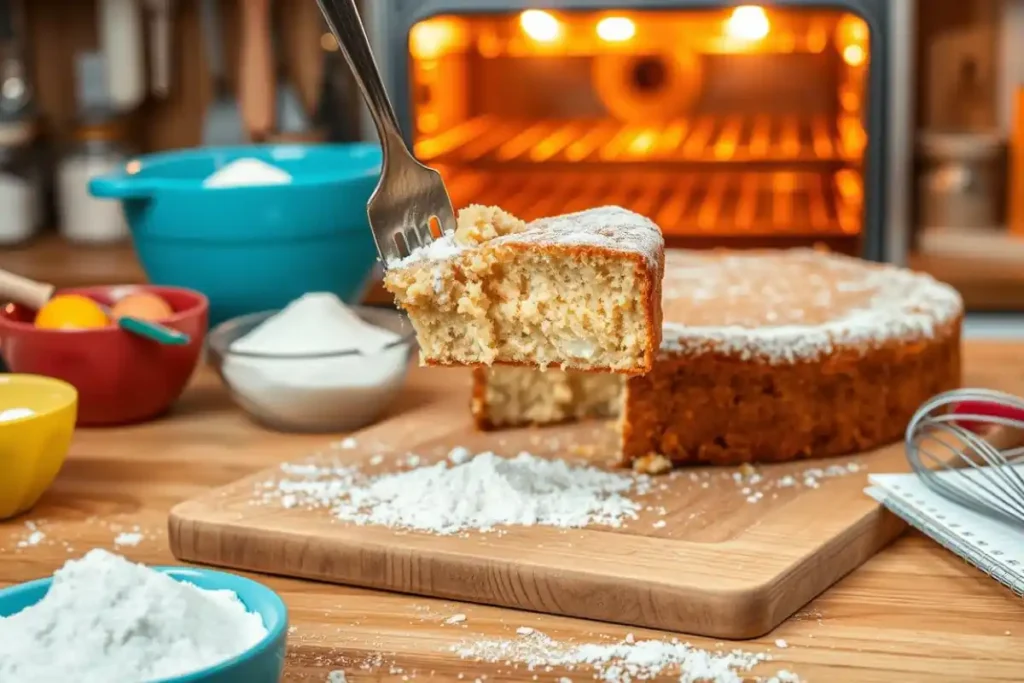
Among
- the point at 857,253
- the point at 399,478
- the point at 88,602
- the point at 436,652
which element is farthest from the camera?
the point at 857,253

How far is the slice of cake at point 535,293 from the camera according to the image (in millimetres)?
1110

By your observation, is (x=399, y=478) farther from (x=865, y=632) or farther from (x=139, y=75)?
(x=139, y=75)

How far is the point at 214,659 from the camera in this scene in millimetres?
799

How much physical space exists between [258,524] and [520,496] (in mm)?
229

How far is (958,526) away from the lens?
1.08 m

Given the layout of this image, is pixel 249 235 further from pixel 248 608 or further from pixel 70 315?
pixel 248 608

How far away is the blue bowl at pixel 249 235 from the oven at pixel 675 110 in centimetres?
69

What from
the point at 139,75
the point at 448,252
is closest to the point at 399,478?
the point at 448,252

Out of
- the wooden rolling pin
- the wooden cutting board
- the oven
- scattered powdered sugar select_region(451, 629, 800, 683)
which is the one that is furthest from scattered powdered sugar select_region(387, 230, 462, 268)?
the wooden rolling pin

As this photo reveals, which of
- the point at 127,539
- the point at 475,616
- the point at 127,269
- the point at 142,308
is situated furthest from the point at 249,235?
the point at 127,269

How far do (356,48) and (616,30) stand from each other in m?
1.48

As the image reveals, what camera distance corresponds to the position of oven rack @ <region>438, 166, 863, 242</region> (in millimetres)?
2422

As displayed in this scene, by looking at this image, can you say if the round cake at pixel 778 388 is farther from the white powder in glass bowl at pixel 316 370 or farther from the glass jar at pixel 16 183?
the glass jar at pixel 16 183

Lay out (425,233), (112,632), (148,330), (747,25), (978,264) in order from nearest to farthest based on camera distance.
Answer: (112,632), (425,233), (148,330), (978,264), (747,25)
